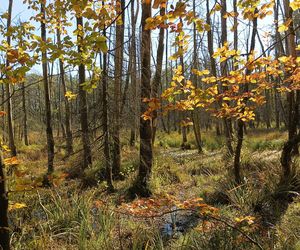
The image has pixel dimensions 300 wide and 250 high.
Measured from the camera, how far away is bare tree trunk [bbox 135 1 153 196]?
289 inches

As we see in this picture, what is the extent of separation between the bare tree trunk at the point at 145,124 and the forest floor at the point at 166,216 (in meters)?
0.27

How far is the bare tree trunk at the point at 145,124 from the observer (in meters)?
7.35

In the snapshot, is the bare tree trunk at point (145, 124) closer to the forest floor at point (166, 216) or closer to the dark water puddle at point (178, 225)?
the forest floor at point (166, 216)

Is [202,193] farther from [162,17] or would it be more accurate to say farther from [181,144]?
[181,144]

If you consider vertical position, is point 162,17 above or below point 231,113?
above

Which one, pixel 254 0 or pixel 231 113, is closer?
pixel 254 0

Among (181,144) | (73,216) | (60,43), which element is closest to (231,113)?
(73,216)

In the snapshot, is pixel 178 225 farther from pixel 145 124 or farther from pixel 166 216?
pixel 145 124

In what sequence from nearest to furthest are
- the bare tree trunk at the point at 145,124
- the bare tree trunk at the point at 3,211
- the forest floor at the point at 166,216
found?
the bare tree trunk at the point at 3,211, the forest floor at the point at 166,216, the bare tree trunk at the point at 145,124

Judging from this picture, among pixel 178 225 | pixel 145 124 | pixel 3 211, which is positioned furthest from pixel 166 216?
pixel 3 211

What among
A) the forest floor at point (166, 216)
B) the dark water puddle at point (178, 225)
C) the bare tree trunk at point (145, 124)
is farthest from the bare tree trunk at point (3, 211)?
the bare tree trunk at point (145, 124)

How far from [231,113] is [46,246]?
3494 mm

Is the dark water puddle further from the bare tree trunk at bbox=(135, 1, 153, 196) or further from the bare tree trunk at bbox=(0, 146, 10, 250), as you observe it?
the bare tree trunk at bbox=(0, 146, 10, 250)

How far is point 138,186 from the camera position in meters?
7.95
